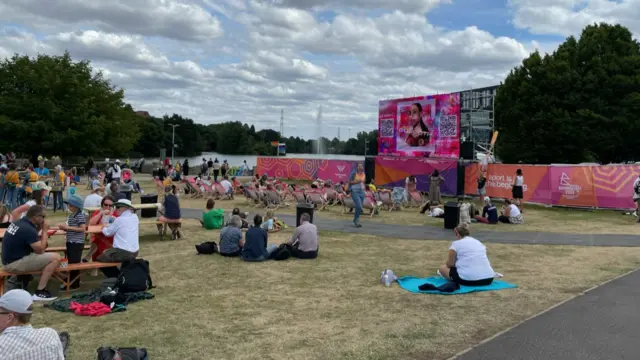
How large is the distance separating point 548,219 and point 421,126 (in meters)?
11.6

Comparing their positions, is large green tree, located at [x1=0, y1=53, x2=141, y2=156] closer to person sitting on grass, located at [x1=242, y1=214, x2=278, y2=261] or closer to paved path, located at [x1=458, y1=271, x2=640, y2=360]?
person sitting on grass, located at [x1=242, y1=214, x2=278, y2=261]

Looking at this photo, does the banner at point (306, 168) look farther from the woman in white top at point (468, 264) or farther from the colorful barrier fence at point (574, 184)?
the woman in white top at point (468, 264)

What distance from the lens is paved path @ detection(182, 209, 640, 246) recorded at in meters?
12.8

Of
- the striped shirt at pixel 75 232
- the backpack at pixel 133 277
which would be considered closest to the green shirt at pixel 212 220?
the striped shirt at pixel 75 232

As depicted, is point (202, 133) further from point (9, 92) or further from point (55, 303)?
point (55, 303)

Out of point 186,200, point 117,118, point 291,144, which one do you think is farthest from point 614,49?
point 291,144

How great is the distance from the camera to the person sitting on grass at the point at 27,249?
695cm

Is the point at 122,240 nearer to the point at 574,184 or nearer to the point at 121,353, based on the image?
the point at 121,353

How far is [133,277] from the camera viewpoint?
7473 mm

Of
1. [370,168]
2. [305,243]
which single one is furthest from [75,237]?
[370,168]

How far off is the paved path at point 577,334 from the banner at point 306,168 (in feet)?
80.6

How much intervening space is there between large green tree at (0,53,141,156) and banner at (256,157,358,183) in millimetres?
16885

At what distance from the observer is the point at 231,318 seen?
6473mm

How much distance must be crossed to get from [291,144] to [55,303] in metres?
119
